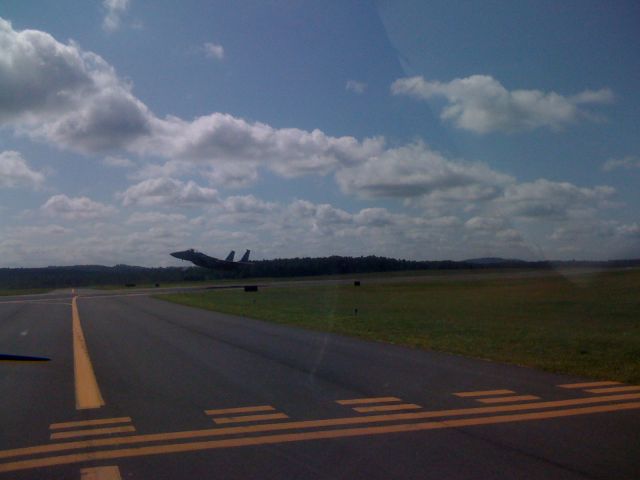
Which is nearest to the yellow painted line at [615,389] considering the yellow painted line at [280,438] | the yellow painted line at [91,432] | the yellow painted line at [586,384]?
the yellow painted line at [586,384]

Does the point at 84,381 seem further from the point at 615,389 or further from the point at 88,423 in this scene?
the point at 615,389

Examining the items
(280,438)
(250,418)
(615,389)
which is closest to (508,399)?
(615,389)

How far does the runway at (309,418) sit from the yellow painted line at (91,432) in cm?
2

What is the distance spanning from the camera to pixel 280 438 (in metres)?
8.13

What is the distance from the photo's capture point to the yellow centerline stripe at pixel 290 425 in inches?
309

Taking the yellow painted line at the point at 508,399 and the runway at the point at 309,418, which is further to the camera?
the yellow painted line at the point at 508,399

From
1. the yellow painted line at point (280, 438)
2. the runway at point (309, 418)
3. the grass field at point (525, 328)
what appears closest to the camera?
the runway at point (309, 418)

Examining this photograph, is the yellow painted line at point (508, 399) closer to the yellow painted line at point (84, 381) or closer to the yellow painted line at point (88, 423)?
the yellow painted line at point (88, 423)

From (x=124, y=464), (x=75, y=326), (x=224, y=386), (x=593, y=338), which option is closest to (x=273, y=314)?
(x=75, y=326)

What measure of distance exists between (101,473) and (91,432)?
1.93m

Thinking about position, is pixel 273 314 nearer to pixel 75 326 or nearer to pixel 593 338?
pixel 75 326

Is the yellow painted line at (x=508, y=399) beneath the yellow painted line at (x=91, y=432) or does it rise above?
beneath

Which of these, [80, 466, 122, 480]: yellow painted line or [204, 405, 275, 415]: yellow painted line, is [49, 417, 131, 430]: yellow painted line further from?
[80, 466, 122, 480]: yellow painted line

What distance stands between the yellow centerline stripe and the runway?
0.09 feet
